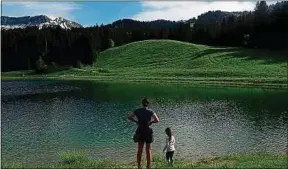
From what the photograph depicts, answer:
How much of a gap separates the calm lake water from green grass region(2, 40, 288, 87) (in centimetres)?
2971

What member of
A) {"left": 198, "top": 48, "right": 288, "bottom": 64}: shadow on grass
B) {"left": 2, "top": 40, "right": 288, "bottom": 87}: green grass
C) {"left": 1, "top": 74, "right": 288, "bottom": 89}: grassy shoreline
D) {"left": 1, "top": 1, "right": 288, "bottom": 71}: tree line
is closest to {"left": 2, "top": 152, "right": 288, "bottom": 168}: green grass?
{"left": 1, "top": 74, "right": 288, "bottom": 89}: grassy shoreline

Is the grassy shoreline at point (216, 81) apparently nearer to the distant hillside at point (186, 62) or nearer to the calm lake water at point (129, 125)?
the distant hillside at point (186, 62)

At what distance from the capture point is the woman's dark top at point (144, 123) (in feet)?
69.8

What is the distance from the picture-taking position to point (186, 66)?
5157 inches

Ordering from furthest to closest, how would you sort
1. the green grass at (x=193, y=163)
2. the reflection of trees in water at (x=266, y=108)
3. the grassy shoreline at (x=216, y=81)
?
the grassy shoreline at (x=216, y=81) → the reflection of trees in water at (x=266, y=108) → the green grass at (x=193, y=163)

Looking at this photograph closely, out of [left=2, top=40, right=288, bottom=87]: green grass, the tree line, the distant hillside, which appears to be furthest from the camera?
the tree line

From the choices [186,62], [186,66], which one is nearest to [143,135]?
[186,66]

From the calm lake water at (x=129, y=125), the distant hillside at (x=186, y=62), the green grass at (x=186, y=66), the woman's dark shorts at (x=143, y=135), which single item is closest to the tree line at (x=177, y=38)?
the green grass at (x=186, y=66)

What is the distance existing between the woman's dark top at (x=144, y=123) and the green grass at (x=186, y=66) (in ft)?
235

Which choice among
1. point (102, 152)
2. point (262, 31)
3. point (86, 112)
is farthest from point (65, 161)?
point (262, 31)

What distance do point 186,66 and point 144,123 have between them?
110487 millimetres

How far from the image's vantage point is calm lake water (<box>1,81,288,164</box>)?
109 feet

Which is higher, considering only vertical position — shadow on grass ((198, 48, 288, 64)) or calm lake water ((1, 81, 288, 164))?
shadow on grass ((198, 48, 288, 64))

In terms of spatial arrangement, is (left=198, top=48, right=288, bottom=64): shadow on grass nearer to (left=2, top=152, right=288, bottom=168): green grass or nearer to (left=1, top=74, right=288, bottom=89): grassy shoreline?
(left=1, top=74, right=288, bottom=89): grassy shoreline
